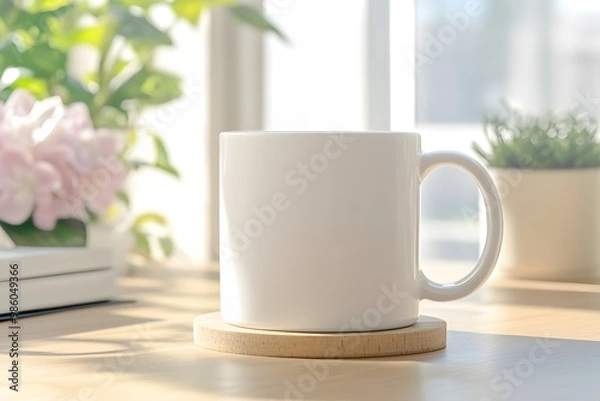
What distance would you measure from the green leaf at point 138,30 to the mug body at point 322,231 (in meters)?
0.57

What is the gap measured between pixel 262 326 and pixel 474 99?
2.48 feet

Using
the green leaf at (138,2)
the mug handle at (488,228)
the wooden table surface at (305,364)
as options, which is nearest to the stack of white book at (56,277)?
the wooden table surface at (305,364)

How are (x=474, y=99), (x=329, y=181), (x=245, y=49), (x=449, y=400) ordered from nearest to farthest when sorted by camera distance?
(x=449, y=400), (x=329, y=181), (x=474, y=99), (x=245, y=49)

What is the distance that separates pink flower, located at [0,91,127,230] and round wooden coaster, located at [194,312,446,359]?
1.22 feet

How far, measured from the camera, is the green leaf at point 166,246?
4.56 ft

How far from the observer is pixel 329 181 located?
669mm

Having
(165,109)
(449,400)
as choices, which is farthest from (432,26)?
(449,400)

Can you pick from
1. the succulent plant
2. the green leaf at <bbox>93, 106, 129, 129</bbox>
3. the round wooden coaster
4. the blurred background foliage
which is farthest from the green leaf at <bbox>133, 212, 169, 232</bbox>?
the round wooden coaster

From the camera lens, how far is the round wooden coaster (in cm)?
66

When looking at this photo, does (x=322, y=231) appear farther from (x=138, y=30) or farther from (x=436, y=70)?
(x=436, y=70)

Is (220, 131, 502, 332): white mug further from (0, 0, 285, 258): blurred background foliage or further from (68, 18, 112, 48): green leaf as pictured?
(68, 18, 112, 48): green leaf

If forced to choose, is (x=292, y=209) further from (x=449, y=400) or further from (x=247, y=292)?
(x=449, y=400)

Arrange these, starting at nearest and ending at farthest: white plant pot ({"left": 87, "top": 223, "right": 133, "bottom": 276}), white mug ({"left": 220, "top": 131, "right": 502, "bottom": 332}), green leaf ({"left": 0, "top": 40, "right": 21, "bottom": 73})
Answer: white mug ({"left": 220, "top": 131, "right": 502, "bottom": 332})
green leaf ({"left": 0, "top": 40, "right": 21, "bottom": 73})
white plant pot ({"left": 87, "top": 223, "right": 133, "bottom": 276})

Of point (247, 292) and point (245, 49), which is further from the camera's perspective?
point (245, 49)
